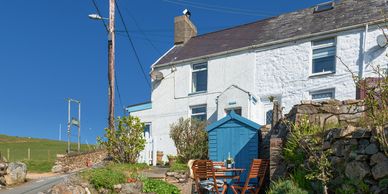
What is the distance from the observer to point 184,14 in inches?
852

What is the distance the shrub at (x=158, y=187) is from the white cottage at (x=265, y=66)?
6686 millimetres

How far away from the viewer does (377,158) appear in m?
5.12

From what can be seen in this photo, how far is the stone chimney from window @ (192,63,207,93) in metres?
3.37

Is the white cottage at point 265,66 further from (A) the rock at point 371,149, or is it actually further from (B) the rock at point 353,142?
(A) the rock at point 371,149

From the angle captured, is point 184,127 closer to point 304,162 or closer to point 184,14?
point 304,162

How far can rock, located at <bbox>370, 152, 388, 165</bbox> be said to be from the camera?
503 centimetres

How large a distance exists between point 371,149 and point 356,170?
1.27ft

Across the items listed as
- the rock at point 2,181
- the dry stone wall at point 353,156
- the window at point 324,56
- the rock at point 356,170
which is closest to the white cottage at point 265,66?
the window at point 324,56

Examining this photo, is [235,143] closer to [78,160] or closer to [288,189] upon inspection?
[288,189]

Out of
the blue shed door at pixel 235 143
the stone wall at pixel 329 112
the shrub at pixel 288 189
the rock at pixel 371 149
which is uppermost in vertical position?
the stone wall at pixel 329 112

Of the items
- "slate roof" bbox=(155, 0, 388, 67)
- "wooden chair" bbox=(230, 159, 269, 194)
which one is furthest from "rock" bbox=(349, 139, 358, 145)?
"slate roof" bbox=(155, 0, 388, 67)

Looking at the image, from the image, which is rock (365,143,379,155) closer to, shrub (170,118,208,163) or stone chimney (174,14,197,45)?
shrub (170,118,208,163)

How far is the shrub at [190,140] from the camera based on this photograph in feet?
42.5

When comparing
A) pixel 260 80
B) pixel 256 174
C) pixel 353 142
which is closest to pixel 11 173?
pixel 256 174
